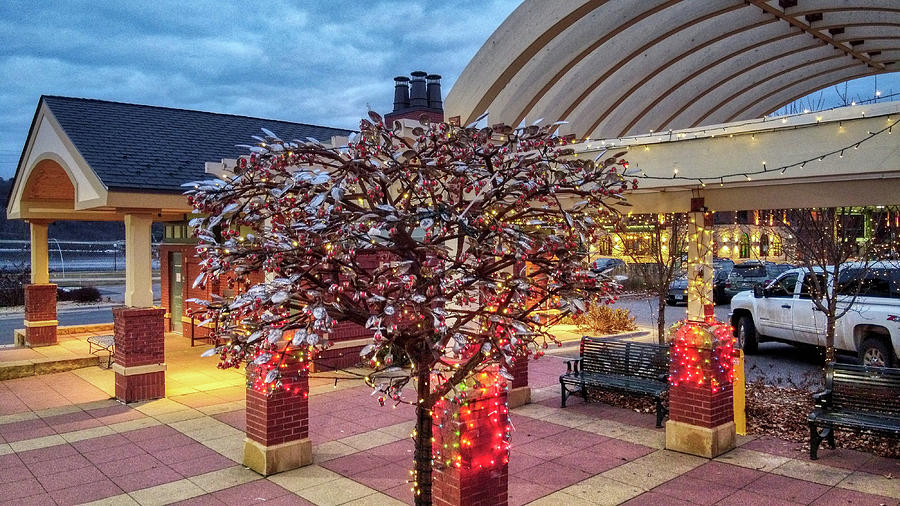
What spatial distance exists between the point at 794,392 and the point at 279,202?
959 cm

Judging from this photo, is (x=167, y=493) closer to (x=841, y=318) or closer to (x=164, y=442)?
(x=164, y=442)

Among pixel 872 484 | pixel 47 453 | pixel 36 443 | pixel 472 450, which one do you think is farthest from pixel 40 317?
pixel 872 484

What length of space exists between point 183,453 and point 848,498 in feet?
24.2

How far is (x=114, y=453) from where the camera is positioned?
8.00 m

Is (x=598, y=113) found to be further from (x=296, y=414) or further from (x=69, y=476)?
(x=69, y=476)

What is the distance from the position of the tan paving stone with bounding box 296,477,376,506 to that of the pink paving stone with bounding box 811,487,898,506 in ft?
14.6

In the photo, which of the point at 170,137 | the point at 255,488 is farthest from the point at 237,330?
the point at 170,137

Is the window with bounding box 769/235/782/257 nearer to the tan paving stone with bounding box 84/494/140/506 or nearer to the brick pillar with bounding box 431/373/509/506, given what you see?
the brick pillar with bounding box 431/373/509/506

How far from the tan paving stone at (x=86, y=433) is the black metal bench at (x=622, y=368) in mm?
6606

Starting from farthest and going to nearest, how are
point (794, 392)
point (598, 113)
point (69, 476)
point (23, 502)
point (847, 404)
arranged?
point (598, 113), point (794, 392), point (847, 404), point (69, 476), point (23, 502)

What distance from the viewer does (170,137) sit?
14695 mm

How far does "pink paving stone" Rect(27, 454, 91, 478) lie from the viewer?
736 cm

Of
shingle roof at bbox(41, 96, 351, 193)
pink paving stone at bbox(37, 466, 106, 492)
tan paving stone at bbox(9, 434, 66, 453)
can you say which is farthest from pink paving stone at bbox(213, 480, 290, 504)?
shingle roof at bbox(41, 96, 351, 193)

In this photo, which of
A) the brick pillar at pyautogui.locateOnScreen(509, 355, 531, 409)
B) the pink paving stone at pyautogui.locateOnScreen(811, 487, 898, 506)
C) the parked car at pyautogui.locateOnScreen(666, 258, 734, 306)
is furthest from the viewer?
the parked car at pyautogui.locateOnScreen(666, 258, 734, 306)
